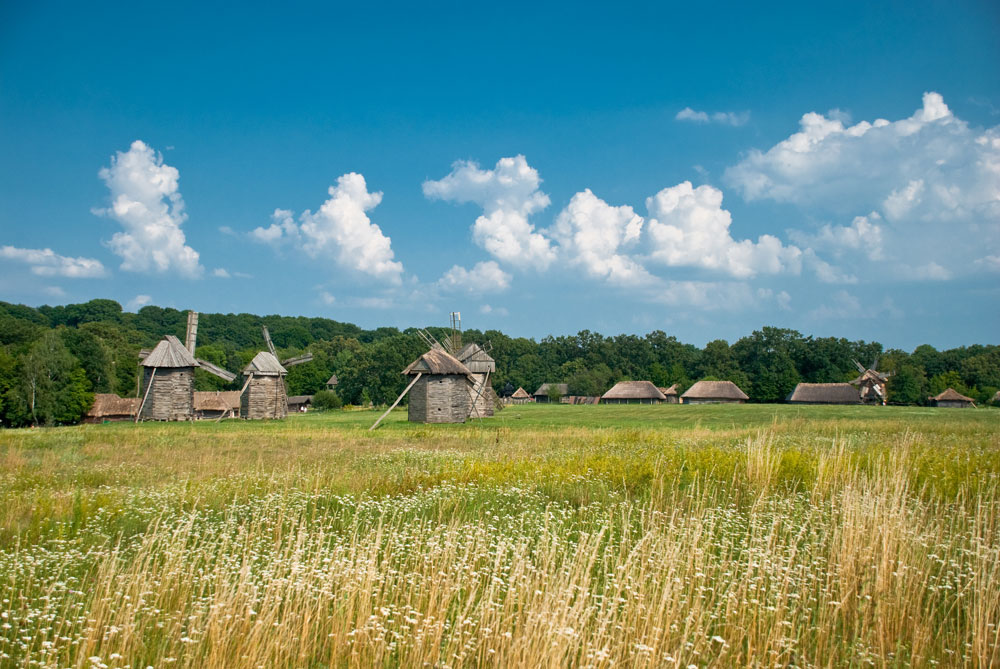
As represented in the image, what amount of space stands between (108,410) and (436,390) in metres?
43.4

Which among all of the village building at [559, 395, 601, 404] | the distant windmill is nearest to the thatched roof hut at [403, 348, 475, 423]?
the village building at [559, 395, 601, 404]

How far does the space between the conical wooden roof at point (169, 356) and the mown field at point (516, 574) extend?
3693 centimetres

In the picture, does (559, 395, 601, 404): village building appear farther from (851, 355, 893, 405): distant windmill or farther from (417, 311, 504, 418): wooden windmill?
(417, 311, 504, 418): wooden windmill

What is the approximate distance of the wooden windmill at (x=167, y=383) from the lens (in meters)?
44.7

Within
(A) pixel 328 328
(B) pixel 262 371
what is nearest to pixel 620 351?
(B) pixel 262 371

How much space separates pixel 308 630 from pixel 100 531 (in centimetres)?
461

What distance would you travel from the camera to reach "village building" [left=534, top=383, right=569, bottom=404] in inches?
4321

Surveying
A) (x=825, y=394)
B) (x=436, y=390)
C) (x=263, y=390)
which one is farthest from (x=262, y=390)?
(x=825, y=394)

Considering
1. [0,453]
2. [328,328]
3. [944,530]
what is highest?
[328,328]

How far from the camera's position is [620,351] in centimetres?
11844

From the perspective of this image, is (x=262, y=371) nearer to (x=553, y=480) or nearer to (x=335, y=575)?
(x=553, y=480)

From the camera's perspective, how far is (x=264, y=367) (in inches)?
1982

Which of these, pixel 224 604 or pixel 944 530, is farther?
pixel 944 530

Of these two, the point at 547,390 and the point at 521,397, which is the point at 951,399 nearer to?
the point at 547,390
